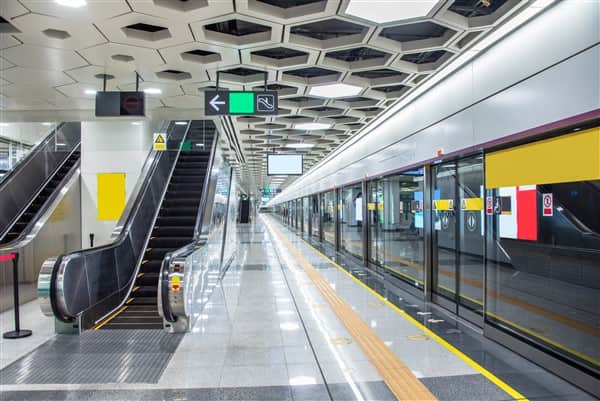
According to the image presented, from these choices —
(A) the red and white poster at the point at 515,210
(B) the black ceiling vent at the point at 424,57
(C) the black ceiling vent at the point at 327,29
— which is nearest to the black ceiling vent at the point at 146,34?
(C) the black ceiling vent at the point at 327,29

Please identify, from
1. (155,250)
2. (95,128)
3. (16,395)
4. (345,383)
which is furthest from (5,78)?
(345,383)

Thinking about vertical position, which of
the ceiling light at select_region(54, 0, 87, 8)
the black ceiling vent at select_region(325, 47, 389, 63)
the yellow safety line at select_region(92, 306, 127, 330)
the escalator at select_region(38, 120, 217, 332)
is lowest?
the yellow safety line at select_region(92, 306, 127, 330)

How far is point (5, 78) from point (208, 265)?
14.0 feet

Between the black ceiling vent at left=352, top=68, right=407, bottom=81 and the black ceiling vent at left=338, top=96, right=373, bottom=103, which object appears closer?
the black ceiling vent at left=352, top=68, right=407, bottom=81

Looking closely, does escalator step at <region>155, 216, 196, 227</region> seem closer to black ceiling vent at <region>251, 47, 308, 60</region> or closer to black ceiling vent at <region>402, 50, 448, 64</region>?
black ceiling vent at <region>251, 47, 308, 60</region>

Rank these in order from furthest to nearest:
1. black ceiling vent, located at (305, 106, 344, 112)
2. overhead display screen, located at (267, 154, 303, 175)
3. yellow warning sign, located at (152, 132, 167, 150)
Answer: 1. overhead display screen, located at (267, 154, 303, 175)
2. yellow warning sign, located at (152, 132, 167, 150)
3. black ceiling vent, located at (305, 106, 344, 112)

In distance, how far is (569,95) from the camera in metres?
3.23

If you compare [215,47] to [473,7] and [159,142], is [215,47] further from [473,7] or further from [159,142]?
[159,142]

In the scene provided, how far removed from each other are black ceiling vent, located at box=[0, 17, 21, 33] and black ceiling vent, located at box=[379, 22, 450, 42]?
4.16 m

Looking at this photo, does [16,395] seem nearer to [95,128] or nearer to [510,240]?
[95,128]

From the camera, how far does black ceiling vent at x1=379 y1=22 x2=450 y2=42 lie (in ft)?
16.0

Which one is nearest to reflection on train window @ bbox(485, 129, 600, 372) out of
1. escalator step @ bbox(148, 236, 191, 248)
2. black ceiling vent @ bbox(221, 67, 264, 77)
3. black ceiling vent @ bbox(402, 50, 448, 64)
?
black ceiling vent @ bbox(402, 50, 448, 64)

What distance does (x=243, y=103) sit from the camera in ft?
19.6

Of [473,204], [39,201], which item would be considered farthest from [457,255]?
[39,201]
